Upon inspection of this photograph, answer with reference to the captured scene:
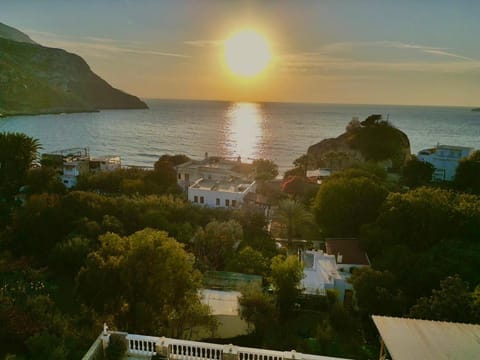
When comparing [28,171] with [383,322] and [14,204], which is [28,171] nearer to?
[14,204]

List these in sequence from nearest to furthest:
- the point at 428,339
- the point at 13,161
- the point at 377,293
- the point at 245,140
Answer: the point at 428,339, the point at 377,293, the point at 13,161, the point at 245,140

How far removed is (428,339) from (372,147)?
41715 millimetres

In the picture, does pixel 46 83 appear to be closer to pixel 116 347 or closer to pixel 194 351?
pixel 116 347

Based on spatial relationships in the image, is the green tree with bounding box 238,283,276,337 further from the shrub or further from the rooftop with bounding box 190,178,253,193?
the rooftop with bounding box 190,178,253,193

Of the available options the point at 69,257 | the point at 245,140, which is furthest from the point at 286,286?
the point at 245,140

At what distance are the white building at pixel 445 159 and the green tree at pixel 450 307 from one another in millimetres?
33291

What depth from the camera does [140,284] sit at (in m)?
10.5

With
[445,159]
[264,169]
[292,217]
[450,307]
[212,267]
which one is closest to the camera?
[450,307]

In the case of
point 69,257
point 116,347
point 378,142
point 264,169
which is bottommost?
point 264,169

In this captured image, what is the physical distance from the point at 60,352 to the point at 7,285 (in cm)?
676

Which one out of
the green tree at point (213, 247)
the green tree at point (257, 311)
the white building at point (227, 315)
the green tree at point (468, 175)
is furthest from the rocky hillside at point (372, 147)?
the green tree at point (257, 311)

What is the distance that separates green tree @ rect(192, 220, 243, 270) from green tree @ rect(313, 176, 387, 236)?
21.7 feet

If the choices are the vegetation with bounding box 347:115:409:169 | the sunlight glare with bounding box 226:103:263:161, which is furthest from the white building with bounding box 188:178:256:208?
the sunlight glare with bounding box 226:103:263:161

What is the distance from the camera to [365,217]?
23.0 meters
